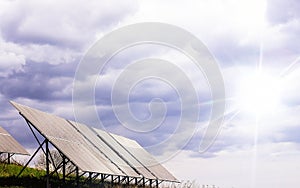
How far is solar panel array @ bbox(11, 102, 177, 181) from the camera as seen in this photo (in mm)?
22609

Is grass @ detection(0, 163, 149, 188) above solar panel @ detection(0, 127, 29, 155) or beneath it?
beneath

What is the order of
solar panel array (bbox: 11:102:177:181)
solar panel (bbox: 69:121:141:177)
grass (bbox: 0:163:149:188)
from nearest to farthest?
solar panel array (bbox: 11:102:177:181) → grass (bbox: 0:163:149:188) → solar panel (bbox: 69:121:141:177)

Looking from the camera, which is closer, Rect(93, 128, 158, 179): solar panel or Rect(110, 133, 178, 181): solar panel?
Rect(93, 128, 158, 179): solar panel

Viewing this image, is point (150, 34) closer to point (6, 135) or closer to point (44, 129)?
point (44, 129)

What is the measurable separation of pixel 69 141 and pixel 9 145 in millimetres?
7314

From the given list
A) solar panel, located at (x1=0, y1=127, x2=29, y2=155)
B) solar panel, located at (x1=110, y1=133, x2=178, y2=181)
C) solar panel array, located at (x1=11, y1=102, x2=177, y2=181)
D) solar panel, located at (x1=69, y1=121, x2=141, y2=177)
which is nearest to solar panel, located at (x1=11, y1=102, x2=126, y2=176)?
solar panel array, located at (x1=11, y1=102, x2=177, y2=181)

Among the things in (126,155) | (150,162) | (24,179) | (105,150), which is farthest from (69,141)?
(150,162)

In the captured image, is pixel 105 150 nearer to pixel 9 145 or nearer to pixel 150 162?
pixel 9 145

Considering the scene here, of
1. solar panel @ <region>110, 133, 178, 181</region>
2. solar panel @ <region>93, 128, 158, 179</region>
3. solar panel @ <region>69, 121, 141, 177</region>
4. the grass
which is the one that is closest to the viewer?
the grass

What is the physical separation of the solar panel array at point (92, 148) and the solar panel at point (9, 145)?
12.4ft

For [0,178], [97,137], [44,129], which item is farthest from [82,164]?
[97,137]

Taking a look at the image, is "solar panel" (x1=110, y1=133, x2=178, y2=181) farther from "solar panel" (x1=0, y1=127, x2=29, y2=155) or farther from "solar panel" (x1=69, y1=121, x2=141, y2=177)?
"solar panel" (x1=0, y1=127, x2=29, y2=155)

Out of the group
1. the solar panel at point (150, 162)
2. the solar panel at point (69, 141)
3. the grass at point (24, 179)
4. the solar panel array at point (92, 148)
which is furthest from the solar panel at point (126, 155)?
the solar panel at point (69, 141)

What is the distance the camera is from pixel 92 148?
2855 centimetres
